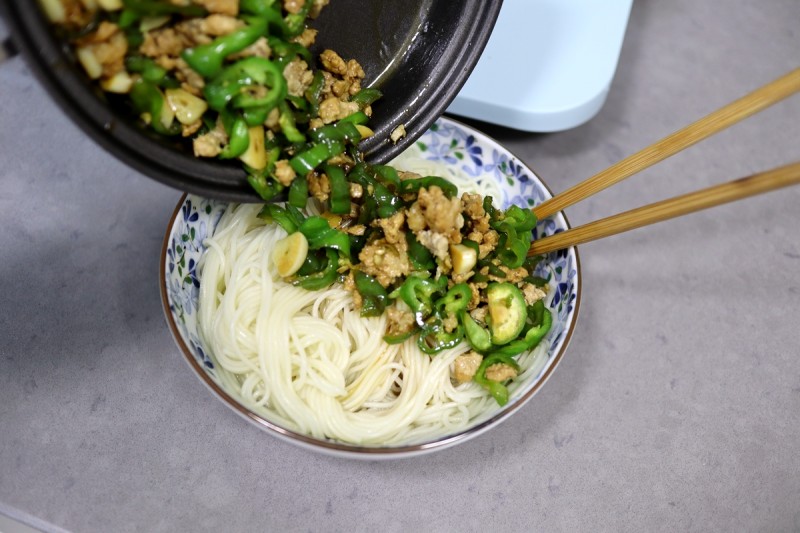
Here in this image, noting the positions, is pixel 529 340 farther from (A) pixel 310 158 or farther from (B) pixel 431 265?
(A) pixel 310 158

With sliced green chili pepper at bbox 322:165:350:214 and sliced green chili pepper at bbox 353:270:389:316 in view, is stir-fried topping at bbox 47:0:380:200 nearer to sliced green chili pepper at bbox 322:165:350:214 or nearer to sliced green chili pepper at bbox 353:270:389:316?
sliced green chili pepper at bbox 322:165:350:214

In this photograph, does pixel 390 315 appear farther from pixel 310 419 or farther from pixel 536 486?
pixel 536 486

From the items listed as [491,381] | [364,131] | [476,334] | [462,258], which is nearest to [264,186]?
[364,131]

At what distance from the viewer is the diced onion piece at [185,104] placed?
197cm

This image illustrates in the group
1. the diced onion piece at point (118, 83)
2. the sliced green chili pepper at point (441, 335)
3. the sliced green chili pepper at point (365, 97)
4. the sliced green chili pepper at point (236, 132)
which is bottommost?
the sliced green chili pepper at point (441, 335)

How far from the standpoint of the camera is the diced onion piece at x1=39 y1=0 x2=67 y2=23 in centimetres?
164

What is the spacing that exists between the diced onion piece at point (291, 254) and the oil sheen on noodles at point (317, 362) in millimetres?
123

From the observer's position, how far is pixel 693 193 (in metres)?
1.77

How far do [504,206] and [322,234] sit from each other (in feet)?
2.92

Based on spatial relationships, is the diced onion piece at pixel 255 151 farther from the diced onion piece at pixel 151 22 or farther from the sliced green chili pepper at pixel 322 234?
the diced onion piece at pixel 151 22

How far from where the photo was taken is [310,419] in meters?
2.15

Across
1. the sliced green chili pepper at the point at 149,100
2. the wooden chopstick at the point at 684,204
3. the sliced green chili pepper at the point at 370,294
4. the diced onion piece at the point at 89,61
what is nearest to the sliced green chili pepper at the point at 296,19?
the sliced green chili pepper at the point at 149,100

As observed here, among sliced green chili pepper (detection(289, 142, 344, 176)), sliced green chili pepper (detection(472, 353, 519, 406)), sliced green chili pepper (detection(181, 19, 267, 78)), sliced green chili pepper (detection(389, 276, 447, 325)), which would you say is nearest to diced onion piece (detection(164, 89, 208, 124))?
sliced green chili pepper (detection(181, 19, 267, 78))

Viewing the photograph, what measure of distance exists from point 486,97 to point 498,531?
1.84 meters
